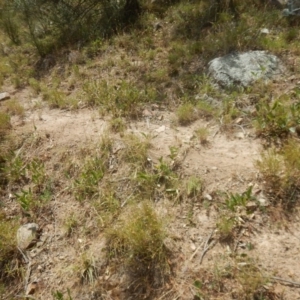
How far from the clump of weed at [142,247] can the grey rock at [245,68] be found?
2.39 metres

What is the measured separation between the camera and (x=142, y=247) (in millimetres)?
2611

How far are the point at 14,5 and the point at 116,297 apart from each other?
607 cm

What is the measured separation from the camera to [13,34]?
7004mm

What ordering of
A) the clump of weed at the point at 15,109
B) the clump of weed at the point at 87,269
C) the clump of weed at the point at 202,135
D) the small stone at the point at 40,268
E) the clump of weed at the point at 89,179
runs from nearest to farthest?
the clump of weed at the point at 87,269 < the small stone at the point at 40,268 < the clump of weed at the point at 89,179 < the clump of weed at the point at 202,135 < the clump of weed at the point at 15,109

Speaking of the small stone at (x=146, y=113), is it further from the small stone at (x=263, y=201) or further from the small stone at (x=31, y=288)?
the small stone at (x=31, y=288)

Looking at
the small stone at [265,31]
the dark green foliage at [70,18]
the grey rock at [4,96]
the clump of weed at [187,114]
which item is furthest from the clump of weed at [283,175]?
the dark green foliage at [70,18]

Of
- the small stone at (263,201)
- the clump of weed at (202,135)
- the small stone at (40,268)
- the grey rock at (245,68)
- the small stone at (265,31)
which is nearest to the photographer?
the small stone at (263,201)

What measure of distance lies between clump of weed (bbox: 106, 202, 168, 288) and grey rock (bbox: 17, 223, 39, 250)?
35.6 inches

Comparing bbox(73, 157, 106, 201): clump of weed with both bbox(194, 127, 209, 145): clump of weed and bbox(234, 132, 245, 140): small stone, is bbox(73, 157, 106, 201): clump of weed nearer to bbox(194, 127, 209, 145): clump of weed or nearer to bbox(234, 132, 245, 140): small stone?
bbox(194, 127, 209, 145): clump of weed

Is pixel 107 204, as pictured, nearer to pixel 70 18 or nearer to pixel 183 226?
pixel 183 226

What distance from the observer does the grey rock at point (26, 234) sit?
3082 mm

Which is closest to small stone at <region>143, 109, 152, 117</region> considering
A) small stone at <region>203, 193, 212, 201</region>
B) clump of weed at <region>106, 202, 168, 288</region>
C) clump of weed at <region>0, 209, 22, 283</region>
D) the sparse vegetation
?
the sparse vegetation

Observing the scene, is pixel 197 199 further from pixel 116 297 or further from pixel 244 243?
pixel 116 297

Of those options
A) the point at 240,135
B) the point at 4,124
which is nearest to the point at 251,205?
the point at 240,135
